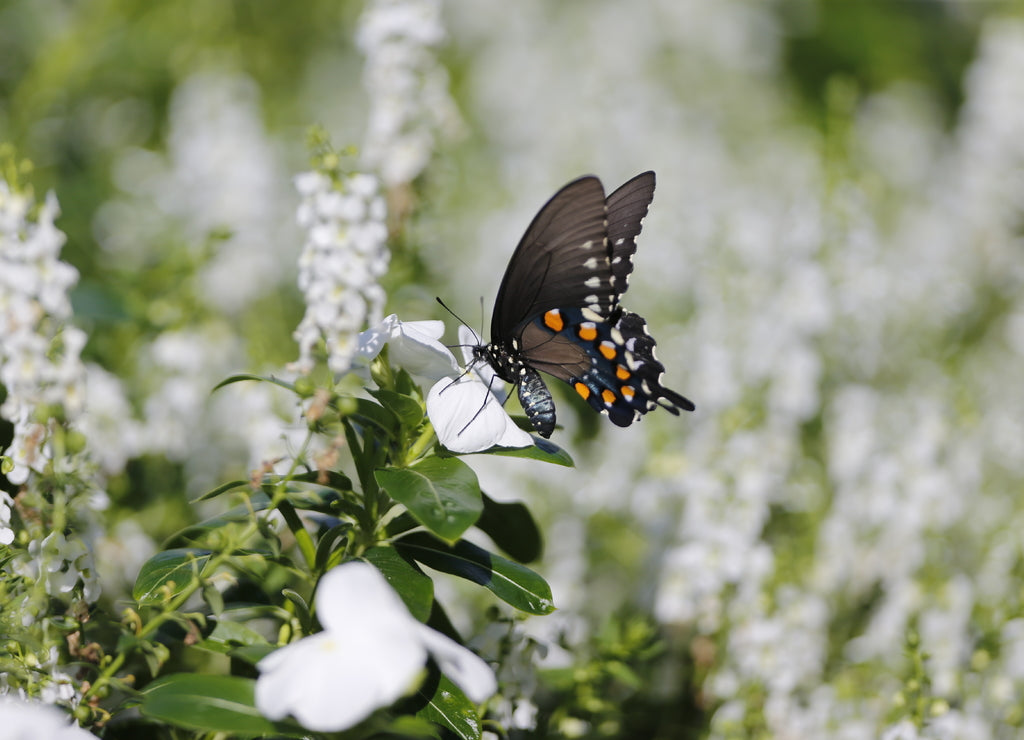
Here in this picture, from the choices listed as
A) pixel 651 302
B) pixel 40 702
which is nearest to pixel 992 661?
pixel 40 702

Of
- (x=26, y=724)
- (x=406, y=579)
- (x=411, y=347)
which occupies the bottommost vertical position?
(x=26, y=724)

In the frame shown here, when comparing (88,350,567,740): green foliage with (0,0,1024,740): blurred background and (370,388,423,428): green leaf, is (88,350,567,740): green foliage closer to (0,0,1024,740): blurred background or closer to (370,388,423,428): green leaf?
(370,388,423,428): green leaf

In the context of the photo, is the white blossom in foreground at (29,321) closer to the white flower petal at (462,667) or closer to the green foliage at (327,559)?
the green foliage at (327,559)

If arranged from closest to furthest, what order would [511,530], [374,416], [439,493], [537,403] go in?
1. [439,493]
2. [374,416]
3. [511,530]
4. [537,403]

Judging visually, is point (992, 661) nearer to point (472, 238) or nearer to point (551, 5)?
point (472, 238)

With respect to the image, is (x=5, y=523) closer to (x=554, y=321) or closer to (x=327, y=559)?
(x=327, y=559)

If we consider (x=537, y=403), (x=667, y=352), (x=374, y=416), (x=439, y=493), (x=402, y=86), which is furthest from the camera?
(x=667, y=352)

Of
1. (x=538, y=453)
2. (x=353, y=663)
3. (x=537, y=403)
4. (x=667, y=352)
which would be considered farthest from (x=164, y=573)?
(x=667, y=352)
